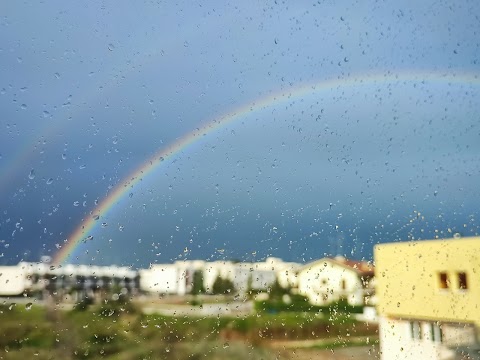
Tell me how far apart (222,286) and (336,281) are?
4.29 m

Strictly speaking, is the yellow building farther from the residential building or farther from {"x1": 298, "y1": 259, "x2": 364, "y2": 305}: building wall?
the residential building

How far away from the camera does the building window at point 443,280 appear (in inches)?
397

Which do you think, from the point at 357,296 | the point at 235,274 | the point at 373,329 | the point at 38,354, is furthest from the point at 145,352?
the point at 357,296

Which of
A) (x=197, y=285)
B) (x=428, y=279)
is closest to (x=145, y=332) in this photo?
(x=197, y=285)

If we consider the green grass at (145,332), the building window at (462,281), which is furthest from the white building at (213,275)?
the building window at (462,281)

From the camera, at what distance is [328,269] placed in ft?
47.2

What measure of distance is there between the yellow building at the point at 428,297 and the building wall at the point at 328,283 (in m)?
2.03

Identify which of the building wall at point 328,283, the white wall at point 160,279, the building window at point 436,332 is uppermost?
the building wall at point 328,283

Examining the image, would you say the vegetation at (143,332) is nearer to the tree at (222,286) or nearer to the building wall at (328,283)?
the building wall at (328,283)

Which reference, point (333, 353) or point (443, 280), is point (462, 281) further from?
point (333, 353)

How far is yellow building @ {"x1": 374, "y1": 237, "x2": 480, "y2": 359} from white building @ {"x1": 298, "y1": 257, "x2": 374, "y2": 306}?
1.77 metres

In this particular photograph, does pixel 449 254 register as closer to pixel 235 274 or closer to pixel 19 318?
pixel 235 274

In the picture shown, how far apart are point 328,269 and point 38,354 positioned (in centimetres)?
930

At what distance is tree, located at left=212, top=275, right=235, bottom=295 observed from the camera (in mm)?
10195
